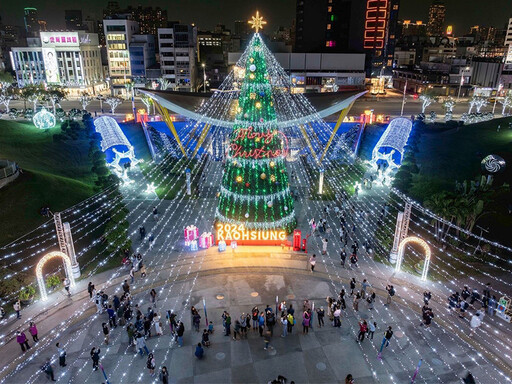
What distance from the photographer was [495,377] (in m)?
14.2

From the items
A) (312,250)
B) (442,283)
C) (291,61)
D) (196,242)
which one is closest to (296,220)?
(312,250)

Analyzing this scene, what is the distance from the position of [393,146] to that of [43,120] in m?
36.7

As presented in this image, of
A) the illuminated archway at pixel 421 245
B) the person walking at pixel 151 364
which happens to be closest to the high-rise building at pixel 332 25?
the illuminated archway at pixel 421 245

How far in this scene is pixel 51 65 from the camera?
82375mm

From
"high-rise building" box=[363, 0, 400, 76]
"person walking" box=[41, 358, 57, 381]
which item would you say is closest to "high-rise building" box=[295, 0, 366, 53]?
"high-rise building" box=[363, 0, 400, 76]

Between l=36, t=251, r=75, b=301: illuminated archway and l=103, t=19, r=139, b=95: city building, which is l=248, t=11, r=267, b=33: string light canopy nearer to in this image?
l=36, t=251, r=75, b=301: illuminated archway

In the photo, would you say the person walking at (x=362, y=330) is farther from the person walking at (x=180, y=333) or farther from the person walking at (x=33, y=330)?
the person walking at (x=33, y=330)

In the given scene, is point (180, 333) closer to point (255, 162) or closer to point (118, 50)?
point (255, 162)

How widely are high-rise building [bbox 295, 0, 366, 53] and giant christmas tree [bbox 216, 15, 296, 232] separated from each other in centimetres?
7389

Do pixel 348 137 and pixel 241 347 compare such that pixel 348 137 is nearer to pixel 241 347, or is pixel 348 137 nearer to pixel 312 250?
pixel 312 250

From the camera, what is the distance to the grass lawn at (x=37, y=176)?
23.7m

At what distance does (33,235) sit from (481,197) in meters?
27.4

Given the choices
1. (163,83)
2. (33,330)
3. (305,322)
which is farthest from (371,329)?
(163,83)

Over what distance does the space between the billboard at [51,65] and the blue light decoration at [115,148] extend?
192 feet
